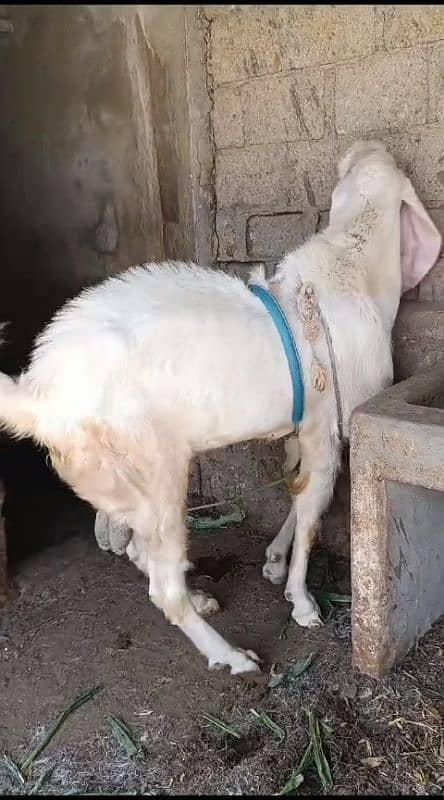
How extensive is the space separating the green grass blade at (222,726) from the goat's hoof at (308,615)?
63 centimetres

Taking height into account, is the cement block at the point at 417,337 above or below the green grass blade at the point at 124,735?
above

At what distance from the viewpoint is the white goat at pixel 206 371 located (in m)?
2.44

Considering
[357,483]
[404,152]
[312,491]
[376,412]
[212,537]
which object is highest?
[404,152]

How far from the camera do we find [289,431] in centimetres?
294

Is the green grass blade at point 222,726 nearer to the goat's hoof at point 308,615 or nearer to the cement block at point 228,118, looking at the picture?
the goat's hoof at point 308,615

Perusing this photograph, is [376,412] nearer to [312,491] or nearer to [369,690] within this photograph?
[312,491]

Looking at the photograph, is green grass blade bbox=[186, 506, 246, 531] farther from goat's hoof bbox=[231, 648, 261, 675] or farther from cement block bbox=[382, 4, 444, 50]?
cement block bbox=[382, 4, 444, 50]

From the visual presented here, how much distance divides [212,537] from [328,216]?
1668 mm

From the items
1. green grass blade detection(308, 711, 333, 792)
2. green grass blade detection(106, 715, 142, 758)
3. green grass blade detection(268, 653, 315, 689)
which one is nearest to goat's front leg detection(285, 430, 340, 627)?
green grass blade detection(268, 653, 315, 689)

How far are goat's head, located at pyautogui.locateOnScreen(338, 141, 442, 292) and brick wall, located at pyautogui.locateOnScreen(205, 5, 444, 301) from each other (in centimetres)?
8

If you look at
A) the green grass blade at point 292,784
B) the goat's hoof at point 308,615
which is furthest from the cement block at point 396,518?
the green grass blade at point 292,784

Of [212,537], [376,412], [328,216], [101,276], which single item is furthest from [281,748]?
[101,276]

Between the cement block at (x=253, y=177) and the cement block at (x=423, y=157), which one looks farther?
the cement block at (x=253, y=177)

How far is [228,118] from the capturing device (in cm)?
372
